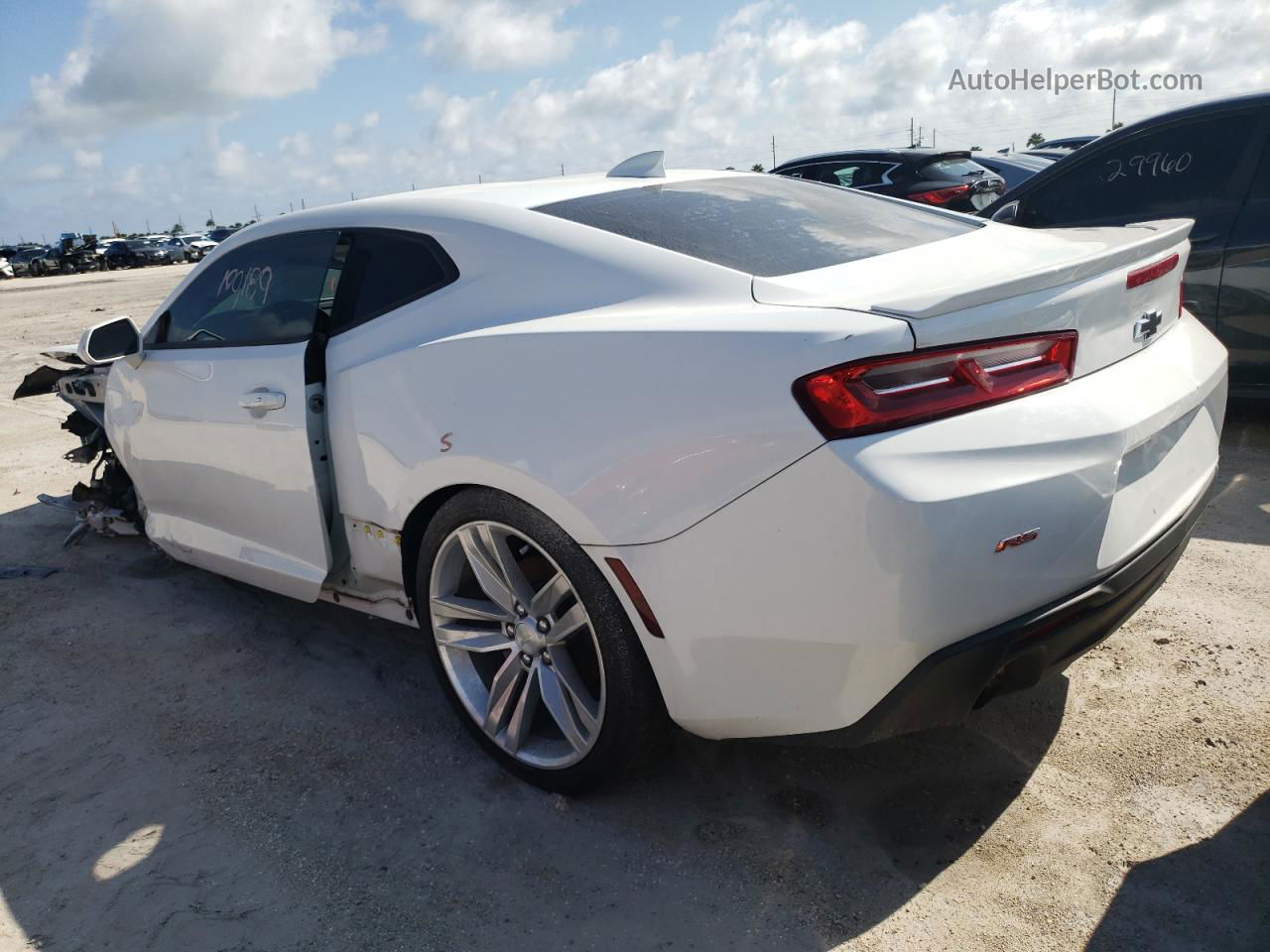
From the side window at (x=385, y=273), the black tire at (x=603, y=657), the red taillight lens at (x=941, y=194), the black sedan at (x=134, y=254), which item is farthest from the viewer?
the black sedan at (x=134, y=254)

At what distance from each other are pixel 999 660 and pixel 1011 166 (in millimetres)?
10386

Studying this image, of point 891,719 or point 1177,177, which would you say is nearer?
point 891,719

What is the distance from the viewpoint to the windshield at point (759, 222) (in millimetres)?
2453

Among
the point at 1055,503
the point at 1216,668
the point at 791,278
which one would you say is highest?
the point at 791,278

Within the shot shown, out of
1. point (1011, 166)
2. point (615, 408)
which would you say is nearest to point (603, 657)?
point (615, 408)

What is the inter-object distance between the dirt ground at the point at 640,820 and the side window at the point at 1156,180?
2.17 metres

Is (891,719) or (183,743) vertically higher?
(891,719)

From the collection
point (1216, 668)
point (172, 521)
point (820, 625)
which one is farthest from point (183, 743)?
point (1216, 668)

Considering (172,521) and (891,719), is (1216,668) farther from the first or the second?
(172,521)

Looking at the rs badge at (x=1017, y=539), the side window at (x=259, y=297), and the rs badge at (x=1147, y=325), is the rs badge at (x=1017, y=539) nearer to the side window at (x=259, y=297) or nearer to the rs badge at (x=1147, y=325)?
the rs badge at (x=1147, y=325)

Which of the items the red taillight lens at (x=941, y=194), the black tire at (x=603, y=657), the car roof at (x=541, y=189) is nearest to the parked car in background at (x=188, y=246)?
the red taillight lens at (x=941, y=194)

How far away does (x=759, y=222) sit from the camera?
2711 mm

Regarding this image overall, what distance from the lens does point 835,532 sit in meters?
1.90

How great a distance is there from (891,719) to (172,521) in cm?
299
